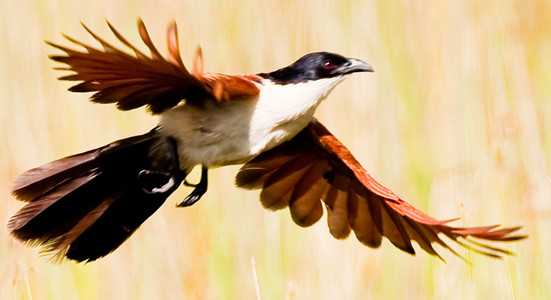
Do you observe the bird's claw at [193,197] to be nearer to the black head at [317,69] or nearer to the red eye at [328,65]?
the black head at [317,69]

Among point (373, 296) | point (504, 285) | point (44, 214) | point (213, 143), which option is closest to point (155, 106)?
point (213, 143)

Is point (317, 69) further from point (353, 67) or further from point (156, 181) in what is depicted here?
point (156, 181)

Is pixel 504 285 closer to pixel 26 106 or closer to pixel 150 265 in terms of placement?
pixel 150 265

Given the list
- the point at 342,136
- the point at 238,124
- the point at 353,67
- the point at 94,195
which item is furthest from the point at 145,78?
the point at 342,136

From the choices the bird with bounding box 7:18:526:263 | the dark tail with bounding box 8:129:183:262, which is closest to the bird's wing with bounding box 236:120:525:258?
the bird with bounding box 7:18:526:263

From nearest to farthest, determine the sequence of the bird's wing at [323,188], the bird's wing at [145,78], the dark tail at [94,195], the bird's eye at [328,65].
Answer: the bird's wing at [145,78] → the dark tail at [94,195] → the bird's eye at [328,65] → the bird's wing at [323,188]

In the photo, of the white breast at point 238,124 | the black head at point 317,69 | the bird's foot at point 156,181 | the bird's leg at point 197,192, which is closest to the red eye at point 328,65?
the black head at point 317,69

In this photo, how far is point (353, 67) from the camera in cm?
434

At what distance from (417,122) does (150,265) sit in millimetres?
1373

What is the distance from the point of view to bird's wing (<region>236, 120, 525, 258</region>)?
4.51 m

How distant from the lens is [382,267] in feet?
15.2

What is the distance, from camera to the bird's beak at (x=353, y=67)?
4316mm

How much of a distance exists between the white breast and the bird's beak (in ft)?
0.57

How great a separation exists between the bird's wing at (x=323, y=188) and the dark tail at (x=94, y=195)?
41 cm
